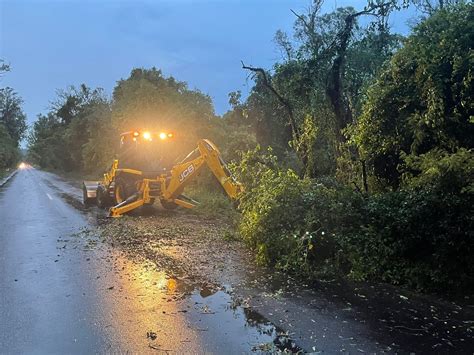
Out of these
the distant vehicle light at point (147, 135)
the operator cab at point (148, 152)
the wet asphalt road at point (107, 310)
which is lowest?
the wet asphalt road at point (107, 310)

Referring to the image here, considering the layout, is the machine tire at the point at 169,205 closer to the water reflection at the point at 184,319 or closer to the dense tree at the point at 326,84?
the dense tree at the point at 326,84

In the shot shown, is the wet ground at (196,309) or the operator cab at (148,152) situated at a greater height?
the operator cab at (148,152)

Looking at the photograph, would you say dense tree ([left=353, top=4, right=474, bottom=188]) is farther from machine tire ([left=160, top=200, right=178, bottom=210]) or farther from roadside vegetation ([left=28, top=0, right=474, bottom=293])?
machine tire ([left=160, top=200, right=178, bottom=210])

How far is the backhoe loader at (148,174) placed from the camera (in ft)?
49.7

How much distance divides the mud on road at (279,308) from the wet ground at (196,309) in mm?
13

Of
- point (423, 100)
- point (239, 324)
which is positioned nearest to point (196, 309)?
point (239, 324)

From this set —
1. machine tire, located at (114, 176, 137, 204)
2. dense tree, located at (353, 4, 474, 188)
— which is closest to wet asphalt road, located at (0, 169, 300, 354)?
dense tree, located at (353, 4, 474, 188)

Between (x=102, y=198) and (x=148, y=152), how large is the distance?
348 centimetres

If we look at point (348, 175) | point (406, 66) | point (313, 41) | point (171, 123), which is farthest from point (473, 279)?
point (171, 123)

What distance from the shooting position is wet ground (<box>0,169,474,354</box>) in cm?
496

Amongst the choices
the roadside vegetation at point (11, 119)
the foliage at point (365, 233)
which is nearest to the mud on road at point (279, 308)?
the foliage at point (365, 233)

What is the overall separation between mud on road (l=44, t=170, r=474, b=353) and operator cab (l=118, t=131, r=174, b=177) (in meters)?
7.39

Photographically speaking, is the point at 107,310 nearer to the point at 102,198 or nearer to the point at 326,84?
the point at 326,84

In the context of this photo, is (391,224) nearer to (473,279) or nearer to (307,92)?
(473,279)
